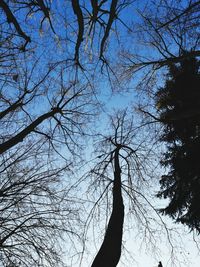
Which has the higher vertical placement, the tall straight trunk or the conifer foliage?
the conifer foliage

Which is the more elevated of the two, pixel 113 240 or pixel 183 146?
pixel 183 146

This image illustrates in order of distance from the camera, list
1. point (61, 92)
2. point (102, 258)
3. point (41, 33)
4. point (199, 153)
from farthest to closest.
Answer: point (199, 153) → point (61, 92) → point (41, 33) → point (102, 258)

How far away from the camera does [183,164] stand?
9.59 m

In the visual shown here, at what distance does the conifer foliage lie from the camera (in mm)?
9281

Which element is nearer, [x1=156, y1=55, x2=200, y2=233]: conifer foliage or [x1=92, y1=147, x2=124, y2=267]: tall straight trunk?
[x1=92, y1=147, x2=124, y2=267]: tall straight trunk

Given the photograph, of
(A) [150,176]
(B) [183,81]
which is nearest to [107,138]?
(A) [150,176]

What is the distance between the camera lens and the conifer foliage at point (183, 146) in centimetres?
928

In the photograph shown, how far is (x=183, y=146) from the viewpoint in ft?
32.6

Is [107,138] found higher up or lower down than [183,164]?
higher up

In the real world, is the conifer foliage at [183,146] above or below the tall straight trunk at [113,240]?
above

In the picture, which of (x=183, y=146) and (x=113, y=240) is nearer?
(x=113, y=240)

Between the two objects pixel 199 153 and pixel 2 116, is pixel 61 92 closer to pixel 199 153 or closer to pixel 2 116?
pixel 2 116

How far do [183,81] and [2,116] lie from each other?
8.45 meters

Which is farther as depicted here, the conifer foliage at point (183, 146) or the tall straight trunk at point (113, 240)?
the conifer foliage at point (183, 146)
